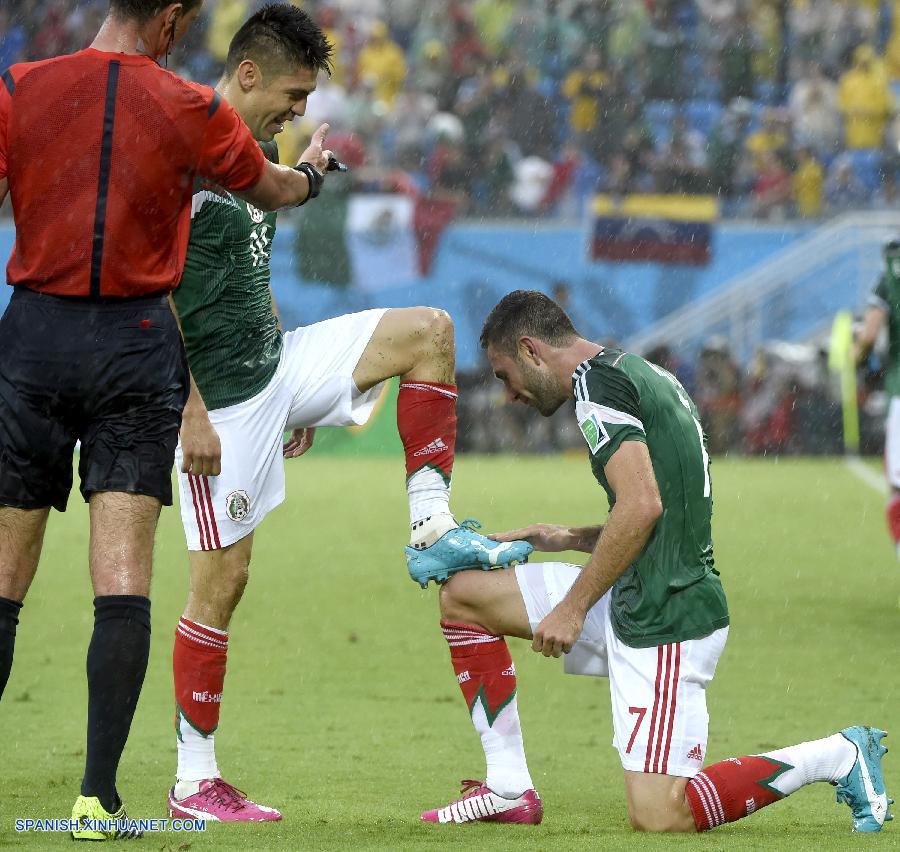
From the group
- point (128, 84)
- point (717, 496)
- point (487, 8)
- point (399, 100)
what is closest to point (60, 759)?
point (128, 84)

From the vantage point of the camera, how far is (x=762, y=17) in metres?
23.8

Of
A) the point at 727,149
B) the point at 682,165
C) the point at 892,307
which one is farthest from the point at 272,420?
the point at 727,149

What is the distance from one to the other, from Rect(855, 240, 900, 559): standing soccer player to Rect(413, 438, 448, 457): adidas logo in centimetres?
386

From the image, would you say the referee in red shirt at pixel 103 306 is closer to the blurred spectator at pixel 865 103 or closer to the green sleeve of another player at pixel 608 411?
the green sleeve of another player at pixel 608 411

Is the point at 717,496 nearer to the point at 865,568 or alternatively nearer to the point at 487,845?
the point at 865,568

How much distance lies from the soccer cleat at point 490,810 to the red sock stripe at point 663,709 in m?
0.38

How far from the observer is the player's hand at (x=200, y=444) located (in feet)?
16.3

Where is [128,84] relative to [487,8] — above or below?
below

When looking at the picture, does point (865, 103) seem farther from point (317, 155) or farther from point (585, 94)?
point (317, 155)

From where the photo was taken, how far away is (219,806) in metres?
4.70

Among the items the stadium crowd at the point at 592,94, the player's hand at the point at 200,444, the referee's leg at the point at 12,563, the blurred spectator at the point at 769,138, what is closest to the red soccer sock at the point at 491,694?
the player's hand at the point at 200,444

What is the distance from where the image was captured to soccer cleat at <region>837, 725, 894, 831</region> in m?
4.41

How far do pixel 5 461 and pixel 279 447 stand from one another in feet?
4.32

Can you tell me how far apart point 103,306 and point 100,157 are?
1.19ft
